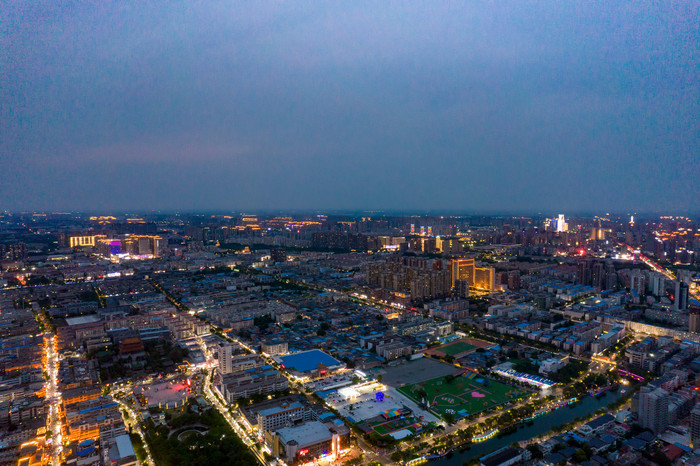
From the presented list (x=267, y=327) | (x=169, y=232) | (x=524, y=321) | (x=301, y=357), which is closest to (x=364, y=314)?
(x=267, y=327)

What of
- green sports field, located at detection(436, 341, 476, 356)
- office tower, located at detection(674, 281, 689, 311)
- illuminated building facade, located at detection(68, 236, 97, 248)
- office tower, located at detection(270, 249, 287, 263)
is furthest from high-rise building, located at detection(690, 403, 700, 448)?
illuminated building facade, located at detection(68, 236, 97, 248)

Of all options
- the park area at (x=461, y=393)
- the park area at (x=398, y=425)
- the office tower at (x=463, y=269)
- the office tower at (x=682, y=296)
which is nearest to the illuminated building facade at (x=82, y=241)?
the office tower at (x=463, y=269)

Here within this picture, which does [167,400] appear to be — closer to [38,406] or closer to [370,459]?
[38,406]

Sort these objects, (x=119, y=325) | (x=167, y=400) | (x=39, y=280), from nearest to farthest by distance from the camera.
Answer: (x=167, y=400)
(x=119, y=325)
(x=39, y=280)

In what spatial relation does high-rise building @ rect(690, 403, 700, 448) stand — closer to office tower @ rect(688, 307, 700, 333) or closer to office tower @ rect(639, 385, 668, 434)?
office tower @ rect(639, 385, 668, 434)

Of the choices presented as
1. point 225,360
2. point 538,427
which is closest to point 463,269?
point 538,427
